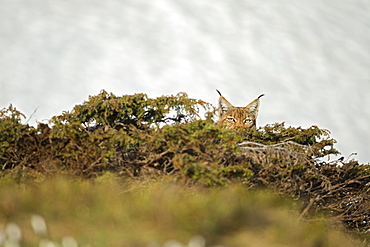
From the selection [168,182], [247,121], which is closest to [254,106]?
[247,121]

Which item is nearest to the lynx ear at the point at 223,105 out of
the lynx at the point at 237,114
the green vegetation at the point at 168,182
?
the lynx at the point at 237,114

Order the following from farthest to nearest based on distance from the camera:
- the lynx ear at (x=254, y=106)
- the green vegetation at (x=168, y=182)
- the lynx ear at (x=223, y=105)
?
the lynx ear at (x=254, y=106) → the lynx ear at (x=223, y=105) → the green vegetation at (x=168, y=182)

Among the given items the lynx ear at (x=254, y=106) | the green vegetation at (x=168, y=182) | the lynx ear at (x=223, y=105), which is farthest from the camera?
the lynx ear at (x=254, y=106)

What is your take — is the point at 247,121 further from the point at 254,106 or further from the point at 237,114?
the point at 254,106

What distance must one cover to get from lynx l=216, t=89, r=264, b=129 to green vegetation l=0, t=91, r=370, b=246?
558 millimetres

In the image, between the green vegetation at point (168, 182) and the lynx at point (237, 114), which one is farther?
the lynx at point (237, 114)

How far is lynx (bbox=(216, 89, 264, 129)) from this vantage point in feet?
40.5

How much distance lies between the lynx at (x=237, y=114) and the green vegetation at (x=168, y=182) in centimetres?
56

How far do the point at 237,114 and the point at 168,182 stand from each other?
4.60m

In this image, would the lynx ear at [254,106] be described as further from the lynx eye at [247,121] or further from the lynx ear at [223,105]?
the lynx ear at [223,105]

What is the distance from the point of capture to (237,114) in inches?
490

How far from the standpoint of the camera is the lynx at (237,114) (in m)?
12.3

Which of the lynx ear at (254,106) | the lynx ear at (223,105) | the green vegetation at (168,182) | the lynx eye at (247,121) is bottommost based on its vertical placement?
the green vegetation at (168,182)

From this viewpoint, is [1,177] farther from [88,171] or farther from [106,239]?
[106,239]
